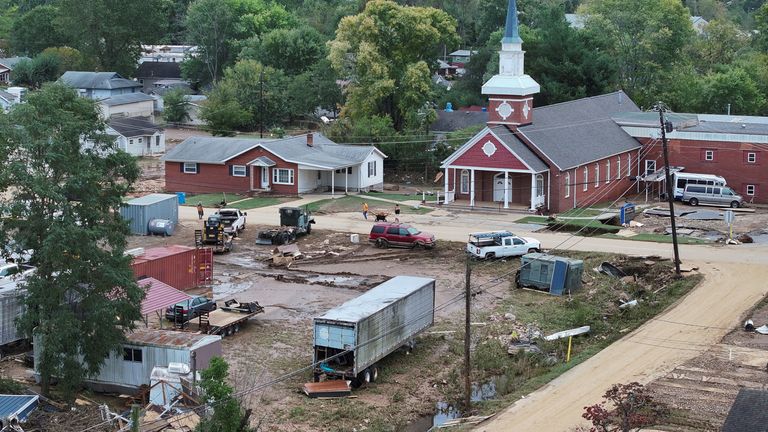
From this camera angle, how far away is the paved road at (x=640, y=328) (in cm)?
3281

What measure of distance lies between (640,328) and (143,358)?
54.3 ft

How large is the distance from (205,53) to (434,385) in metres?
84.6

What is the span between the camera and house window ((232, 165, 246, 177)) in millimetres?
69688

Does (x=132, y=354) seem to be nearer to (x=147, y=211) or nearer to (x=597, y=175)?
(x=147, y=211)

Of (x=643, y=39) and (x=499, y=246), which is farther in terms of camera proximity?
(x=643, y=39)

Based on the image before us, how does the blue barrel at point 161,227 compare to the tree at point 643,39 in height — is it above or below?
below

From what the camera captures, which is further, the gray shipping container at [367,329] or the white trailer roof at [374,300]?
the white trailer roof at [374,300]

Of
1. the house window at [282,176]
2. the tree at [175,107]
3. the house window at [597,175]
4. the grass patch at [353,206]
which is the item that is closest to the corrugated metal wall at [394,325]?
Result: the grass patch at [353,206]

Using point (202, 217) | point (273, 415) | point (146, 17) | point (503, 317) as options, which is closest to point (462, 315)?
point (503, 317)

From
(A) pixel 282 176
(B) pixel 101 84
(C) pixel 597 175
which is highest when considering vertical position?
(B) pixel 101 84

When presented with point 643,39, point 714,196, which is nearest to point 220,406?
point 714,196

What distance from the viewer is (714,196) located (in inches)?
2534

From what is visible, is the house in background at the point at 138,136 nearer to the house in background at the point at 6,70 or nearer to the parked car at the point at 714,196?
the house in background at the point at 6,70

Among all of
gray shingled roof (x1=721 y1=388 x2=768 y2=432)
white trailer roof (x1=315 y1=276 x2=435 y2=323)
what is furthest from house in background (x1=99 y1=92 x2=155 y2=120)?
gray shingled roof (x1=721 y1=388 x2=768 y2=432)
